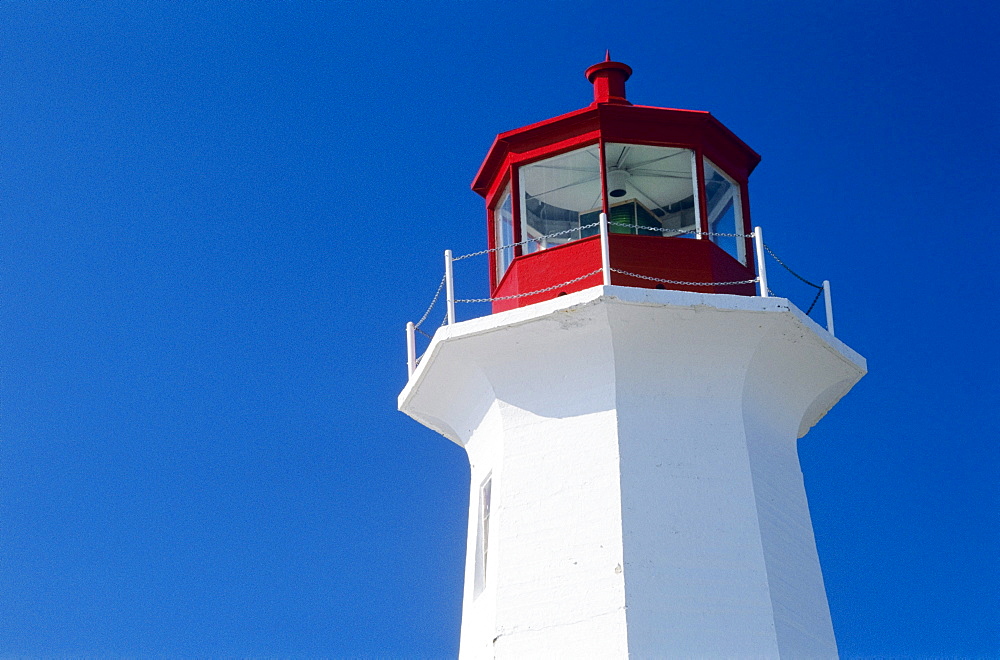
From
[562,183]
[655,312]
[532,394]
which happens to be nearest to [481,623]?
[532,394]

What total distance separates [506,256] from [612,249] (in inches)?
56.7

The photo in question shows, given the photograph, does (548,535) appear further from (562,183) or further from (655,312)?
(562,183)

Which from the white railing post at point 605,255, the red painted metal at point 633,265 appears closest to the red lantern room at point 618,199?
the red painted metal at point 633,265

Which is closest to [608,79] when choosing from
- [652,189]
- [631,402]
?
[652,189]

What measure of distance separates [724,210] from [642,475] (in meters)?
3.10

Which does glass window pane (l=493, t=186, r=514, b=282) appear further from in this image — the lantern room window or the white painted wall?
the white painted wall

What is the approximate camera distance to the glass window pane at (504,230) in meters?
14.4

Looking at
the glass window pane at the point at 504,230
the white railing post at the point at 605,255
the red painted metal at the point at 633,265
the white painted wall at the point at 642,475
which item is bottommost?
the white painted wall at the point at 642,475

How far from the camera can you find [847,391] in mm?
14477

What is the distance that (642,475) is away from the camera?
41.8ft

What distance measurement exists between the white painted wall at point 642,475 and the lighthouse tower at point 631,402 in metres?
0.02

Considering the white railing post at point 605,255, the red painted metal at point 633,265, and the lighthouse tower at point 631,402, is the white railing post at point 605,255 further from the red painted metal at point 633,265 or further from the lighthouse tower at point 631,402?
the red painted metal at point 633,265

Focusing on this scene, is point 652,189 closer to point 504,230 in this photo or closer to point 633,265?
point 633,265

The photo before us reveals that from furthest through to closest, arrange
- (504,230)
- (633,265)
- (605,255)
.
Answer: (504,230) → (633,265) → (605,255)
